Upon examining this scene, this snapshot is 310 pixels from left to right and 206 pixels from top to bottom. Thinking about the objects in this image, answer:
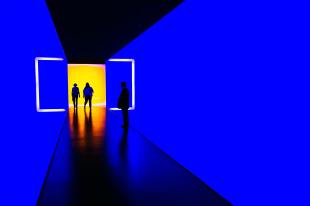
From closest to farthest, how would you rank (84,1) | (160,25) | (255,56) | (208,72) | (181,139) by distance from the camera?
(255,56) → (208,72) → (84,1) → (181,139) → (160,25)

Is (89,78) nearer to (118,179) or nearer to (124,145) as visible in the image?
(124,145)

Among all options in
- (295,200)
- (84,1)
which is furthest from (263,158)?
(84,1)

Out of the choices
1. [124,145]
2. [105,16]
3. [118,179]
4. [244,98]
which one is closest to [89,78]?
[124,145]

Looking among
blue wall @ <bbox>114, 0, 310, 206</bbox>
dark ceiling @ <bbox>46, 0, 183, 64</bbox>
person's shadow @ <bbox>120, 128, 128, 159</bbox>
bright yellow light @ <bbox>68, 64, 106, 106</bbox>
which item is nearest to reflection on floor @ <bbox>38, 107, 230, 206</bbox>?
person's shadow @ <bbox>120, 128, 128, 159</bbox>

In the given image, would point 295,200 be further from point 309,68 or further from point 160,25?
point 160,25

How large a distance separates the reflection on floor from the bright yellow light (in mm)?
14854

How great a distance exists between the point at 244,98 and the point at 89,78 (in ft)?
63.6

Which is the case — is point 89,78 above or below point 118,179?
above

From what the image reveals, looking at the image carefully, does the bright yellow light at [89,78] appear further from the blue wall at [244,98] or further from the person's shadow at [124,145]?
the blue wall at [244,98]

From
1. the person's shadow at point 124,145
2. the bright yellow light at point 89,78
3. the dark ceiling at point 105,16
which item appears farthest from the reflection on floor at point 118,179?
the bright yellow light at point 89,78

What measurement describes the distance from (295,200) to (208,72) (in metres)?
2.35

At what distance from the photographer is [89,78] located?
21391 mm

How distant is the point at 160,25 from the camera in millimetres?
7125

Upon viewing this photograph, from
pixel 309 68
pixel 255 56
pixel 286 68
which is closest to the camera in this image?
pixel 309 68
